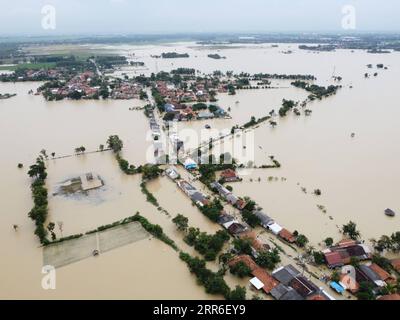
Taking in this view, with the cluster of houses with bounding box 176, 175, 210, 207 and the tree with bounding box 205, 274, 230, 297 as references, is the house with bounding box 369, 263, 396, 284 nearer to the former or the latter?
the tree with bounding box 205, 274, 230, 297

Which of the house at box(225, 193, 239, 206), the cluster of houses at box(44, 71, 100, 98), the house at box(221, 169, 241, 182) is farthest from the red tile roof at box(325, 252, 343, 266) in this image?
the cluster of houses at box(44, 71, 100, 98)

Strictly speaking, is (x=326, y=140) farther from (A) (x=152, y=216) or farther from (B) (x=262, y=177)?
(A) (x=152, y=216)

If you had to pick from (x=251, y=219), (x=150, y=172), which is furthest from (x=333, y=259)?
(x=150, y=172)

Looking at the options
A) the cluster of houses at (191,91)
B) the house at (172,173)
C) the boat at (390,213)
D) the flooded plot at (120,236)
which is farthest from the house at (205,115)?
the boat at (390,213)

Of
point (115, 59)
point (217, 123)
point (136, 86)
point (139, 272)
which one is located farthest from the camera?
point (115, 59)

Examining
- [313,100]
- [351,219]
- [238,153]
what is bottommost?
[351,219]
